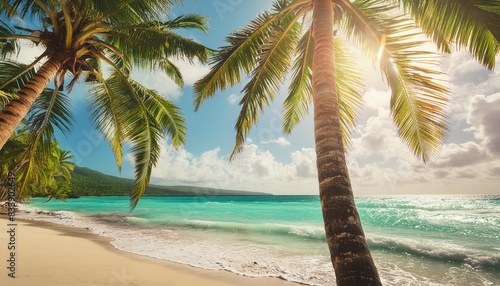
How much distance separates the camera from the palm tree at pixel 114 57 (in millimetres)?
4398

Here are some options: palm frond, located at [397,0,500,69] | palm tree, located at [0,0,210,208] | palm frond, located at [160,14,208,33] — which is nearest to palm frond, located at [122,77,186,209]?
palm tree, located at [0,0,210,208]

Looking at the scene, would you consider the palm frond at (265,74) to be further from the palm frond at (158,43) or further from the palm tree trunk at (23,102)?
the palm tree trunk at (23,102)

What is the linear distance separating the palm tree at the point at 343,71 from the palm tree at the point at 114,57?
146 cm

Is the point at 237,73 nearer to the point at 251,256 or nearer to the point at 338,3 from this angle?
the point at 338,3

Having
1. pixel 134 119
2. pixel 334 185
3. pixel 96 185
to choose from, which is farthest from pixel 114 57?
pixel 96 185

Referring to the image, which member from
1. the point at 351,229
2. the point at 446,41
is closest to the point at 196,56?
the point at 446,41

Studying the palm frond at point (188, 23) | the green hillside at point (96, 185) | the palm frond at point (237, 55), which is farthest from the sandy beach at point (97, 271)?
the green hillside at point (96, 185)

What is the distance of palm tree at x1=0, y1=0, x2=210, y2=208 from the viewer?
4398 mm

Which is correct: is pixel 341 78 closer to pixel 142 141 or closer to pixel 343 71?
pixel 343 71

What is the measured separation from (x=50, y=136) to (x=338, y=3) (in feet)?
22.6

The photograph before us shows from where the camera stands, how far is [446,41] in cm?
456

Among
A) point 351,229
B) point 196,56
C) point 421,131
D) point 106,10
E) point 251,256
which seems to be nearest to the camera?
point 351,229

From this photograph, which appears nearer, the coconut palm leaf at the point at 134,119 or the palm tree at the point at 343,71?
the palm tree at the point at 343,71

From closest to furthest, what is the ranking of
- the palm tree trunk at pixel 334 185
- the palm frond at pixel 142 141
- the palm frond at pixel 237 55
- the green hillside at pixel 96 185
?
the palm tree trunk at pixel 334 185 → the palm frond at pixel 237 55 → the palm frond at pixel 142 141 → the green hillside at pixel 96 185
